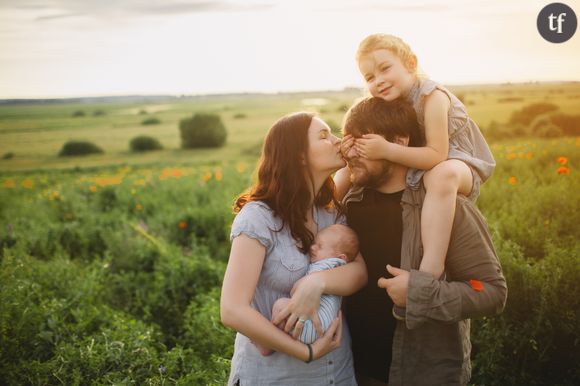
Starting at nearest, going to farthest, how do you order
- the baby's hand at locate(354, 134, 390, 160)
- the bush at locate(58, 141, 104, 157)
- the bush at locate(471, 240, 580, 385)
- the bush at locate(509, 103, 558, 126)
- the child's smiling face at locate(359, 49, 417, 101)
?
the baby's hand at locate(354, 134, 390, 160) → the child's smiling face at locate(359, 49, 417, 101) → the bush at locate(471, 240, 580, 385) → the bush at locate(509, 103, 558, 126) → the bush at locate(58, 141, 104, 157)

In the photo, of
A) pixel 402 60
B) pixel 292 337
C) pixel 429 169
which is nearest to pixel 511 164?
pixel 402 60

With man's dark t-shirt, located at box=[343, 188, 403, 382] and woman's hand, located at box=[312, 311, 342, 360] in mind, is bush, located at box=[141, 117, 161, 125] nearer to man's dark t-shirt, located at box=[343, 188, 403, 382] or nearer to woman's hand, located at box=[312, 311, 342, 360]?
man's dark t-shirt, located at box=[343, 188, 403, 382]

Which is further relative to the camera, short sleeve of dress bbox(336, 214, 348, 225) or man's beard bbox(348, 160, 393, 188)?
short sleeve of dress bbox(336, 214, 348, 225)

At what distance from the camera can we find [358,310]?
252 cm

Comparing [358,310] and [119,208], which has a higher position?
[358,310]

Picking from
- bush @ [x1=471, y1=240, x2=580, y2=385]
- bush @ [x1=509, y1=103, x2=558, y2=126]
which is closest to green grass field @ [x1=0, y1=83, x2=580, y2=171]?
bush @ [x1=509, y1=103, x2=558, y2=126]

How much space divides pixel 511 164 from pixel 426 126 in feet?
16.9

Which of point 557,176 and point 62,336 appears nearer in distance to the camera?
point 62,336

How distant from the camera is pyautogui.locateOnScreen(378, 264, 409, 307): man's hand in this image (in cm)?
215

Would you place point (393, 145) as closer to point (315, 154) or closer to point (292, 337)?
point (315, 154)

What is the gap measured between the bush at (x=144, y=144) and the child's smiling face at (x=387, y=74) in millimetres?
18924

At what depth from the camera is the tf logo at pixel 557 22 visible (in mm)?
4426

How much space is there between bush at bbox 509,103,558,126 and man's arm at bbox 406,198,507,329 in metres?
8.65

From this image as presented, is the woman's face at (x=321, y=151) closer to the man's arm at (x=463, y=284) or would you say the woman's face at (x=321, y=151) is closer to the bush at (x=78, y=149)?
the man's arm at (x=463, y=284)
